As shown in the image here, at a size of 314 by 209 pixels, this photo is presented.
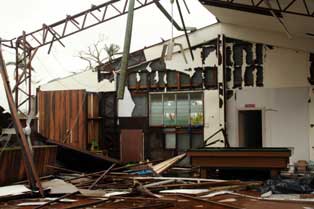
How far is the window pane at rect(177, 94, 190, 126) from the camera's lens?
17.3 meters

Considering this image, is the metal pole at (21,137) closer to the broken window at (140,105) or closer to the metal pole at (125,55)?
the metal pole at (125,55)

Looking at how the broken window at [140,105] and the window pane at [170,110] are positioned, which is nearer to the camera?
the window pane at [170,110]

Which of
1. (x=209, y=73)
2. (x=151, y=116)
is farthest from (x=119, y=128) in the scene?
(x=209, y=73)

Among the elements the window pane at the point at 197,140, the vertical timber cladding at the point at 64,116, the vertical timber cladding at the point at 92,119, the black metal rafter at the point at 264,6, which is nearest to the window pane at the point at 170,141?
the window pane at the point at 197,140

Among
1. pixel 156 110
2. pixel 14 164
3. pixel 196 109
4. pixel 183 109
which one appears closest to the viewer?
pixel 14 164

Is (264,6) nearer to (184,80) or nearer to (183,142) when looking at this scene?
(184,80)

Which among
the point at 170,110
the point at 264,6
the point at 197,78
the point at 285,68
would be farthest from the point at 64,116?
the point at 264,6

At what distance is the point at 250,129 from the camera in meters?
18.3

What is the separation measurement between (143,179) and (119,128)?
7760 mm

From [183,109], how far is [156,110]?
1036 millimetres

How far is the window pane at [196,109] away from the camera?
55.9ft

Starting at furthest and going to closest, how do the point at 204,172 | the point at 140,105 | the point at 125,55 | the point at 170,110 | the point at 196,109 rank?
the point at 140,105
the point at 170,110
the point at 196,109
the point at 204,172
the point at 125,55

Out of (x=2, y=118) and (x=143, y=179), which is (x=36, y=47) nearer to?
(x=2, y=118)

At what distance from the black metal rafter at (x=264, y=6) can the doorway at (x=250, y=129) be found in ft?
15.1
